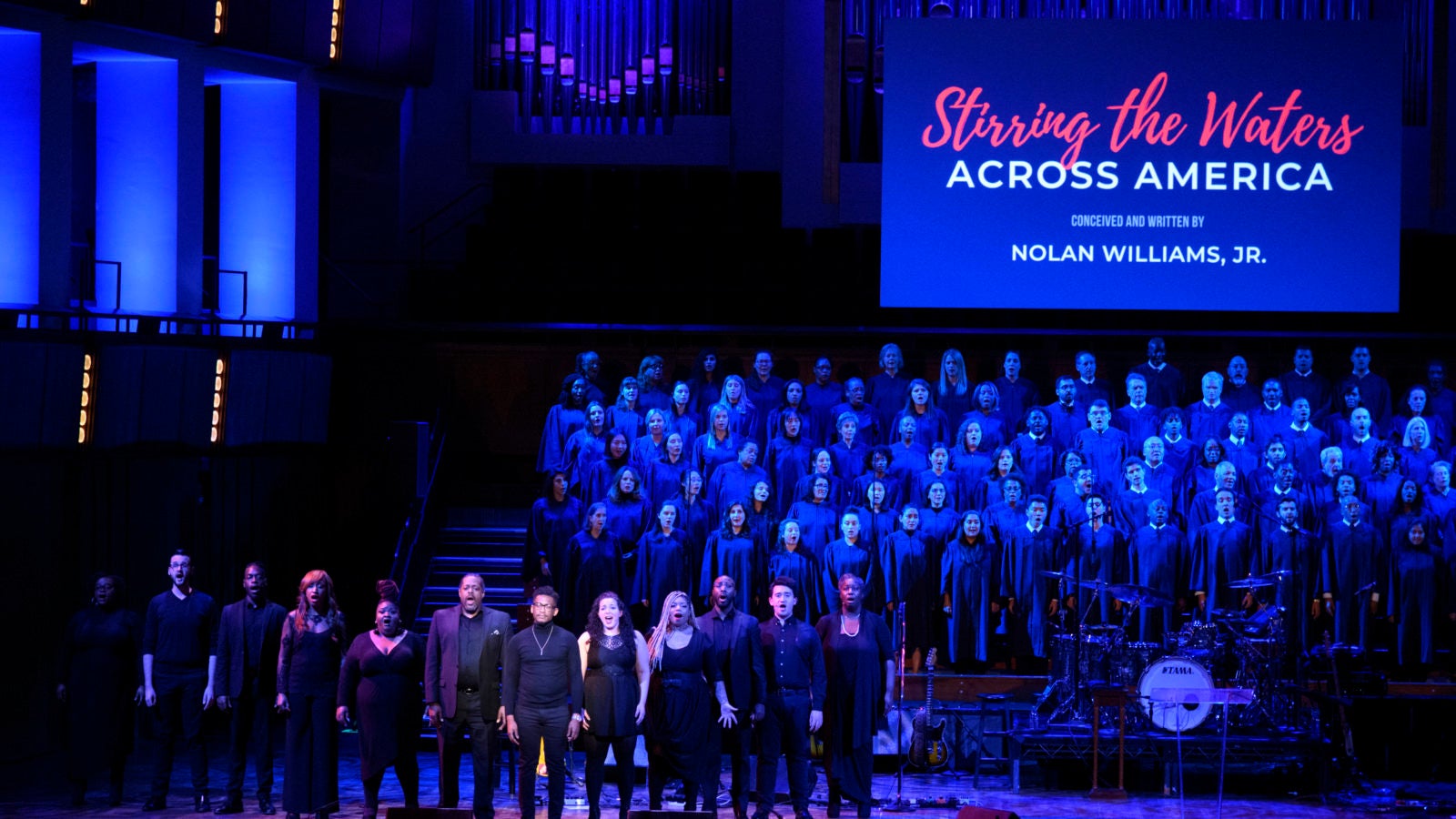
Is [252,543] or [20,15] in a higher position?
[20,15]

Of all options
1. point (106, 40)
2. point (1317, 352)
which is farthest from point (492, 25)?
point (1317, 352)

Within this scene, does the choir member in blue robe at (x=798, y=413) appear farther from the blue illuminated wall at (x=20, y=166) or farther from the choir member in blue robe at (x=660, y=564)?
the blue illuminated wall at (x=20, y=166)

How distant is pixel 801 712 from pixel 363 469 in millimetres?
5770

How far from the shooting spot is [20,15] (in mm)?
11492

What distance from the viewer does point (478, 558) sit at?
12906mm

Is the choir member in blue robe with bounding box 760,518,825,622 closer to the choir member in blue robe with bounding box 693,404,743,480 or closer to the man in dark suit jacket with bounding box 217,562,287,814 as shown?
the choir member in blue robe with bounding box 693,404,743,480

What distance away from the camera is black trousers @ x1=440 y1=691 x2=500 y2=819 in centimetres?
895

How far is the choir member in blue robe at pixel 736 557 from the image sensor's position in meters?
11.2

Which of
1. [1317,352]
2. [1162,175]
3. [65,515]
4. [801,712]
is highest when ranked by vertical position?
[1162,175]

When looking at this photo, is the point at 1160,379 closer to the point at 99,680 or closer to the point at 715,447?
the point at 715,447

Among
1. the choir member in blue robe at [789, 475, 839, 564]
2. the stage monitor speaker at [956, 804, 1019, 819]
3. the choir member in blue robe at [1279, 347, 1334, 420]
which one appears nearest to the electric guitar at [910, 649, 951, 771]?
the choir member in blue robe at [789, 475, 839, 564]

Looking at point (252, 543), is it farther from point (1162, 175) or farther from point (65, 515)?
point (1162, 175)

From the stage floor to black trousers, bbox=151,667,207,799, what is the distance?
0.58 ft

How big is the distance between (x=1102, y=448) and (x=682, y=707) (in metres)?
4.24
